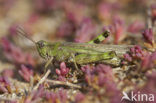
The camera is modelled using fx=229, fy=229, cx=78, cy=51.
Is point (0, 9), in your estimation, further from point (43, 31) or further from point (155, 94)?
point (155, 94)

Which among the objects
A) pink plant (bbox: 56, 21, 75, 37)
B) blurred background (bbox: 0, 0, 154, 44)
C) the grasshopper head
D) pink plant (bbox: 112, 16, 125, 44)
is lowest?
the grasshopper head

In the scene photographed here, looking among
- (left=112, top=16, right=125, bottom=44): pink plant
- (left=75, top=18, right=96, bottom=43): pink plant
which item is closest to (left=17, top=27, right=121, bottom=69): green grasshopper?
(left=112, top=16, right=125, bottom=44): pink plant

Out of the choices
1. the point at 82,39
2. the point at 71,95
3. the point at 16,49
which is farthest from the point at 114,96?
the point at 16,49

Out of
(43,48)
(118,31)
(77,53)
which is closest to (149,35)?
(118,31)

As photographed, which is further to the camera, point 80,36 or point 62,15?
point 62,15

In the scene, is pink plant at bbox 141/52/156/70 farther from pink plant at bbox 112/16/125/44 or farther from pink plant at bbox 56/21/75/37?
pink plant at bbox 56/21/75/37

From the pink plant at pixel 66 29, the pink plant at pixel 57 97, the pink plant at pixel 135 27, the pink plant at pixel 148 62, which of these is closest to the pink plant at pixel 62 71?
the pink plant at pixel 57 97

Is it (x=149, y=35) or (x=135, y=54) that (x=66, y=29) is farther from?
(x=135, y=54)

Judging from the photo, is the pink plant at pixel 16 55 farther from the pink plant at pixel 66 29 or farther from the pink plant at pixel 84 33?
the pink plant at pixel 66 29
